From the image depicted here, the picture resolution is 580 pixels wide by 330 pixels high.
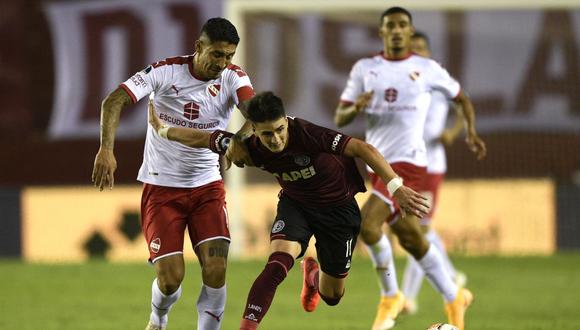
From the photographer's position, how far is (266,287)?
6.75 m

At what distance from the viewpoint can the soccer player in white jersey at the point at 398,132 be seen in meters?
8.61

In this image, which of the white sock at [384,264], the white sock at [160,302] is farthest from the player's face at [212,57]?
the white sock at [384,264]

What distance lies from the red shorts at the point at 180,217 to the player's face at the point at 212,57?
28.7 inches

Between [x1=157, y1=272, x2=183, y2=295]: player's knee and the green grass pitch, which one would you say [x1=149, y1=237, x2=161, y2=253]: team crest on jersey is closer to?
[x1=157, y1=272, x2=183, y2=295]: player's knee

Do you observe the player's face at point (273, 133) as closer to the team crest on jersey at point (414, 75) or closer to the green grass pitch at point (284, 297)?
the team crest on jersey at point (414, 75)

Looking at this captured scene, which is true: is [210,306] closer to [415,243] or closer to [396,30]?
[415,243]

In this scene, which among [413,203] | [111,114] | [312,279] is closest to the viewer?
[413,203]

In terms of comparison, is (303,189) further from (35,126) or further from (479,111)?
(35,126)

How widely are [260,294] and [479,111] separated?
10813mm

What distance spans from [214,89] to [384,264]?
211cm

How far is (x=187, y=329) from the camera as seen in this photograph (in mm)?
9141

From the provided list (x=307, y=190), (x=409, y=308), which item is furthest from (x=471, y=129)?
(x=307, y=190)

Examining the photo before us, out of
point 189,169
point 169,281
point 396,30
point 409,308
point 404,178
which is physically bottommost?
point 409,308

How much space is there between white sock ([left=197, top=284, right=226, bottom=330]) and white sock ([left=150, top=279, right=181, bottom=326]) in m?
0.19
